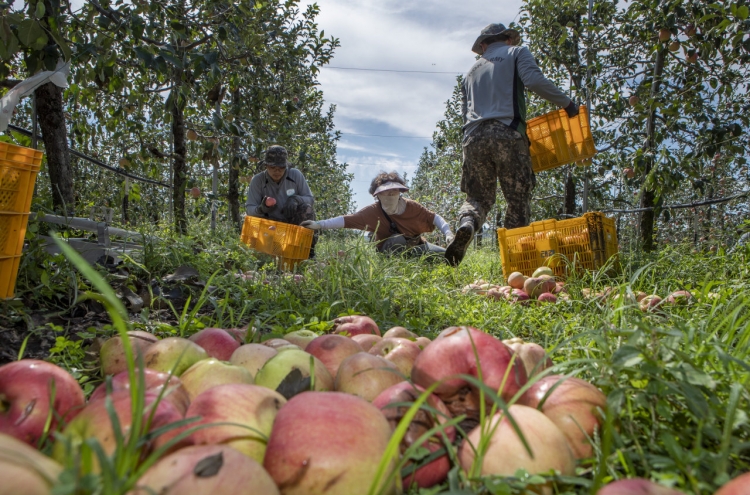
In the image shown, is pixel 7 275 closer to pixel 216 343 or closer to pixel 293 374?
pixel 216 343

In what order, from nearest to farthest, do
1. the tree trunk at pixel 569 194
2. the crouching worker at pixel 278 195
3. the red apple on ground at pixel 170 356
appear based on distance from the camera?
the red apple on ground at pixel 170 356 < the crouching worker at pixel 278 195 < the tree trunk at pixel 569 194

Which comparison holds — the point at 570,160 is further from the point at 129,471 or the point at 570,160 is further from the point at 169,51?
the point at 129,471

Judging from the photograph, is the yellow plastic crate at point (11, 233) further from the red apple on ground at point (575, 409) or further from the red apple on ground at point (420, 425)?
the red apple on ground at point (575, 409)

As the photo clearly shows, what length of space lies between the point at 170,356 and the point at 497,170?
4.18m

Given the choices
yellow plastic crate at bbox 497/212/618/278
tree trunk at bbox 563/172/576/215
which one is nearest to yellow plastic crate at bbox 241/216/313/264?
yellow plastic crate at bbox 497/212/618/278

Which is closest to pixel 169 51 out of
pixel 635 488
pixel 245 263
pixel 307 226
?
pixel 245 263

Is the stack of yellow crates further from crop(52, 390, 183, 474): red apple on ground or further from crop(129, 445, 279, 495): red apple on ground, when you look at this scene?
crop(129, 445, 279, 495): red apple on ground

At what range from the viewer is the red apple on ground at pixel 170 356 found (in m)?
1.33

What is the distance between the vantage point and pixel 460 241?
15.7 feet

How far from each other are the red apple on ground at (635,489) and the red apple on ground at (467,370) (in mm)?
361

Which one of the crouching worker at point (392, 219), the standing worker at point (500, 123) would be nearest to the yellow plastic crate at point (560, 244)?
the standing worker at point (500, 123)

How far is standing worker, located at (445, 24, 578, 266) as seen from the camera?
4.74 metres

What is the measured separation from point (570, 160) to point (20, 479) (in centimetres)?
504

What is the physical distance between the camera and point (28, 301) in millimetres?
2434
